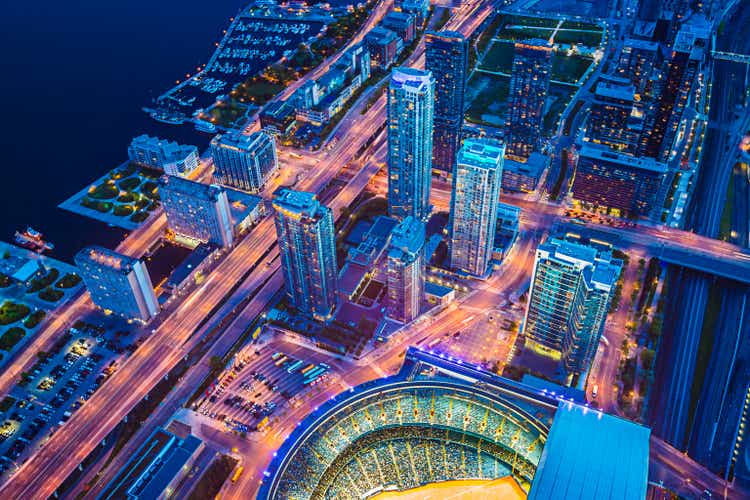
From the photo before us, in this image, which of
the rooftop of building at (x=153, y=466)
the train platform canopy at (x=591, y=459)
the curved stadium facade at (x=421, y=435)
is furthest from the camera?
the rooftop of building at (x=153, y=466)

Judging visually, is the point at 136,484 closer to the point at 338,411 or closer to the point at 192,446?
the point at 192,446

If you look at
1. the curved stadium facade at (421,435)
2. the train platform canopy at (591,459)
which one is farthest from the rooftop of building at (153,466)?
the train platform canopy at (591,459)

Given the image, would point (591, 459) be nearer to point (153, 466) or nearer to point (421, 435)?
point (421, 435)

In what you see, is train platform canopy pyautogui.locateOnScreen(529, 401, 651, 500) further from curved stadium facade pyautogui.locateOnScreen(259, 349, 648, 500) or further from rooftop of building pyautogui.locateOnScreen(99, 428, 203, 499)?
rooftop of building pyautogui.locateOnScreen(99, 428, 203, 499)

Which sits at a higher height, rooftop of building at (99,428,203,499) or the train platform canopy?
the train platform canopy

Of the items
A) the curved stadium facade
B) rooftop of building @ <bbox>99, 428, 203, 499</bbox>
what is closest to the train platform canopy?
the curved stadium facade

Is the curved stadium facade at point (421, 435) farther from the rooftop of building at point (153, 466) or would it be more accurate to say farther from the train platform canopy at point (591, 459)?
the rooftop of building at point (153, 466)
